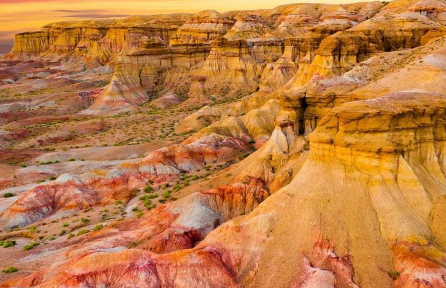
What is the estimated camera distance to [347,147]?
22.7 meters

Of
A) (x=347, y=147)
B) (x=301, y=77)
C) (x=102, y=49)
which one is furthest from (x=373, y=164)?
(x=102, y=49)

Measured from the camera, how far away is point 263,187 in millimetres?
30969

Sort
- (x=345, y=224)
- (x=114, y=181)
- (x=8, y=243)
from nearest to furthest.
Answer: (x=345, y=224), (x=8, y=243), (x=114, y=181)

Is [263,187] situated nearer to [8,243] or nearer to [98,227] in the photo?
[98,227]

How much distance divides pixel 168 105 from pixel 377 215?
6459cm

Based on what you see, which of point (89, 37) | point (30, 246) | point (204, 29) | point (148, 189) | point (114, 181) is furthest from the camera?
point (89, 37)

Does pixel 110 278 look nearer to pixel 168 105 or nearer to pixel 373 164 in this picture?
pixel 373 164

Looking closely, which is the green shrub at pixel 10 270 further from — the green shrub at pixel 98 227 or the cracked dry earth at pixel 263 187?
the green shrub at pixel 98 227

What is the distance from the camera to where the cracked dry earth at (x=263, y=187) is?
66.6ft

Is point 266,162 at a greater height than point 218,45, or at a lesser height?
lesser

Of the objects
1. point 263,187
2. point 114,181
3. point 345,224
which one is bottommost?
point 114,181

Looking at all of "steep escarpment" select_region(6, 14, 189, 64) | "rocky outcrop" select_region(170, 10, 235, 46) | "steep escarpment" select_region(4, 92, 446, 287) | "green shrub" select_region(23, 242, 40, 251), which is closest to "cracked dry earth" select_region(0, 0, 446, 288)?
"steep escarpment" select_region(4, 92, 446, 287)

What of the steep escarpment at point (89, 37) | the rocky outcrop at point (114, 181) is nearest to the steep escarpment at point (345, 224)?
the rocky outcrop at point (114, 181)

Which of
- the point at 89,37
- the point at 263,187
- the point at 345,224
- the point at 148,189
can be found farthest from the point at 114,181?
the point at 89,37
